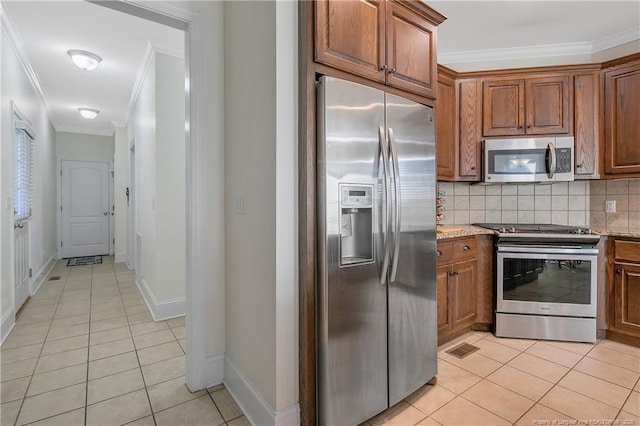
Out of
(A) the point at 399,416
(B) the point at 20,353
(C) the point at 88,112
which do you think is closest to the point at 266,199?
(A) the point at 399,416

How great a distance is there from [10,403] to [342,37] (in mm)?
2779

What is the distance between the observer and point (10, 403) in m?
1.88

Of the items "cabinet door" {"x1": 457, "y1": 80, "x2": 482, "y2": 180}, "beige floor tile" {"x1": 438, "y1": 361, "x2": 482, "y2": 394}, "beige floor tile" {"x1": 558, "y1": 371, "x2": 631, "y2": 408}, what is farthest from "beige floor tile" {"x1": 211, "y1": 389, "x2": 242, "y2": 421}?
"cabinet door" {"x1": 457, "y1": 80, "x2": 482, "y2": 180}

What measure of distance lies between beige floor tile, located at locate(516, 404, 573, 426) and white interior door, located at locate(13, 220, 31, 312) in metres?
4.45

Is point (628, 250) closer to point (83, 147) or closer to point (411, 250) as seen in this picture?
point (411, 250)

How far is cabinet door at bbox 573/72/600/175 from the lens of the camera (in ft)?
9.61

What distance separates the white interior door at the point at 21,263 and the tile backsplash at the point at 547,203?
451cm

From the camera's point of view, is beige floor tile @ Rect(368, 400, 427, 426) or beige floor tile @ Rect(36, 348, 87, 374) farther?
beige floor tile @ Rect(36, 348, 87, 374)

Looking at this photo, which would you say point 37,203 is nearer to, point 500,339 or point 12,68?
point 12,68

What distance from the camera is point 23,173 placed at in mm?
3801

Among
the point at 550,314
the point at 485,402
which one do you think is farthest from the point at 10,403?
the point at 550,314

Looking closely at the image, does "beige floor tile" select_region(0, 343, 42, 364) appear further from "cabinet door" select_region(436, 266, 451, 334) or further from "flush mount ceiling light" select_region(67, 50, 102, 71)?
"cabinet door" select_region(436, 266, 451, 334)

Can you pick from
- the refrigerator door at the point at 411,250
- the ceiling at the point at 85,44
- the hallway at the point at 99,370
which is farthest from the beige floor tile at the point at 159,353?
the ceiling at the point at 85,44

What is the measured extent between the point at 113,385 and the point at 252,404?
102 centimetres
